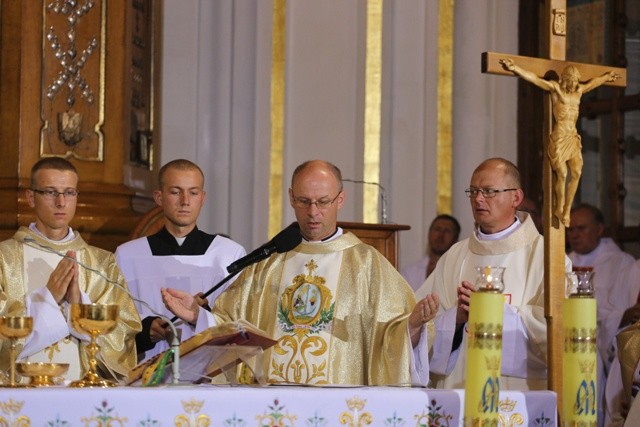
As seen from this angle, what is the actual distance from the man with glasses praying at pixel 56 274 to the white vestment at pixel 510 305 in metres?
1.34

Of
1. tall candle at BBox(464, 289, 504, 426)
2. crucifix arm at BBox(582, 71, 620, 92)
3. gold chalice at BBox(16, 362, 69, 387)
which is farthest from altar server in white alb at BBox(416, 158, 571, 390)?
gold chalice at BBox(16, 362, 69, 387)

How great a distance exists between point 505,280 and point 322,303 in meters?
0.95

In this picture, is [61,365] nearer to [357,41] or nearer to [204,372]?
[204,372]

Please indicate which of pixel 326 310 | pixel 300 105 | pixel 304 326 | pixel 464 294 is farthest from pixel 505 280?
pixel 300 105

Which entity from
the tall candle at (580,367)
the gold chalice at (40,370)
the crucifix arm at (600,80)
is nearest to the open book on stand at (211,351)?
the gold chalice at (40,370)

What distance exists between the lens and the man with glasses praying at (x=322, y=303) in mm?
5676

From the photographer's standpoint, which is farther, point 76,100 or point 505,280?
point 76,100

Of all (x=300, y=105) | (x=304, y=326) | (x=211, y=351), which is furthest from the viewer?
(x=300, y=105)

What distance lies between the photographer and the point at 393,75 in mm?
9133

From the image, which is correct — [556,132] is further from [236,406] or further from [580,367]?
[236,406]

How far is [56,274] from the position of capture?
5.48 meters

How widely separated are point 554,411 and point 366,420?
0.68 meters

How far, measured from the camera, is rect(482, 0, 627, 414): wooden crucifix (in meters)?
4.84

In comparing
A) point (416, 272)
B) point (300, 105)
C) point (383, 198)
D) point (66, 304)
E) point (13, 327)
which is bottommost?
point (13, 327)
